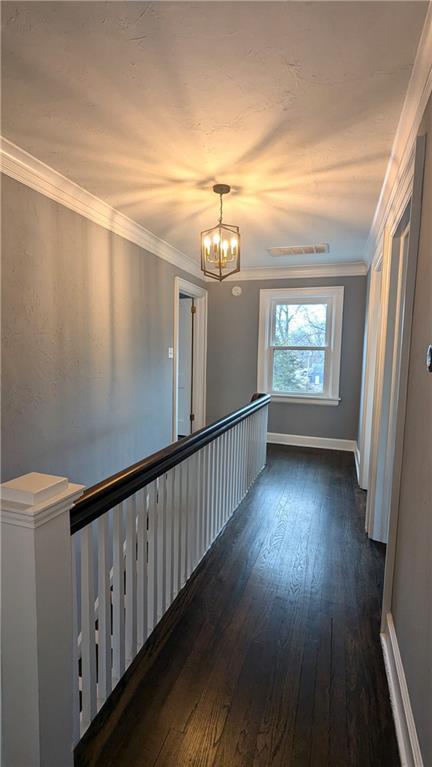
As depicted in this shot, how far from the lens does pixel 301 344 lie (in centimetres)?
499

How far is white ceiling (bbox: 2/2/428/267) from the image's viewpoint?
1.27 metres

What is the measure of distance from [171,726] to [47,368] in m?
2.01

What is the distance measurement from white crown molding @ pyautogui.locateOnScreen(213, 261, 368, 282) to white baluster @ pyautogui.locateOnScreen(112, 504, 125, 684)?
4.31 meters

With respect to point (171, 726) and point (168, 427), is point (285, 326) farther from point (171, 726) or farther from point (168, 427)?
point (171, 726)

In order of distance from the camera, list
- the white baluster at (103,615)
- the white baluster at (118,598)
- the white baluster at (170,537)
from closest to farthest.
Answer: the white baluster at (103,615) < the white baluster at (118,598) < the white baluster at (170,537)

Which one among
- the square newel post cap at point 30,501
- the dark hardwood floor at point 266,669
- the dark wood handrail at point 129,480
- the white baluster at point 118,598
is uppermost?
the square newel post cap at point 30,501

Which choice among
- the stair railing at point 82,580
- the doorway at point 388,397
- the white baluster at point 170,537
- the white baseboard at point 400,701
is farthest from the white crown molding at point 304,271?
the white baseboard at point 400,701

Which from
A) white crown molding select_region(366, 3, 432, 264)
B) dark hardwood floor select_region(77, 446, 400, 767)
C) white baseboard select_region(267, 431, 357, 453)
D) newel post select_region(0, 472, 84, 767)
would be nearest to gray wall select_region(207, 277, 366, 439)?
white baseboard select_region(267, 431, 357, 453)

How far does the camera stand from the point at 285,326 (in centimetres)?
507

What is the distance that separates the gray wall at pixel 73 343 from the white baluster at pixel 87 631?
1266 mm

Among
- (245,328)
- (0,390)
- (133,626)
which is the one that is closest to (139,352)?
(0,390)

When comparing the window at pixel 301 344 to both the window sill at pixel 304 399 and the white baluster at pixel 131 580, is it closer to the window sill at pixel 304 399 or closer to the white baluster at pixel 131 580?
the window sill at pixel 304 399

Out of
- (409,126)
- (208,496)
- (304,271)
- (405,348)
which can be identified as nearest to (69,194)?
(409,126)

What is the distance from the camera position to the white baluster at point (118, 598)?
52.1 inches
